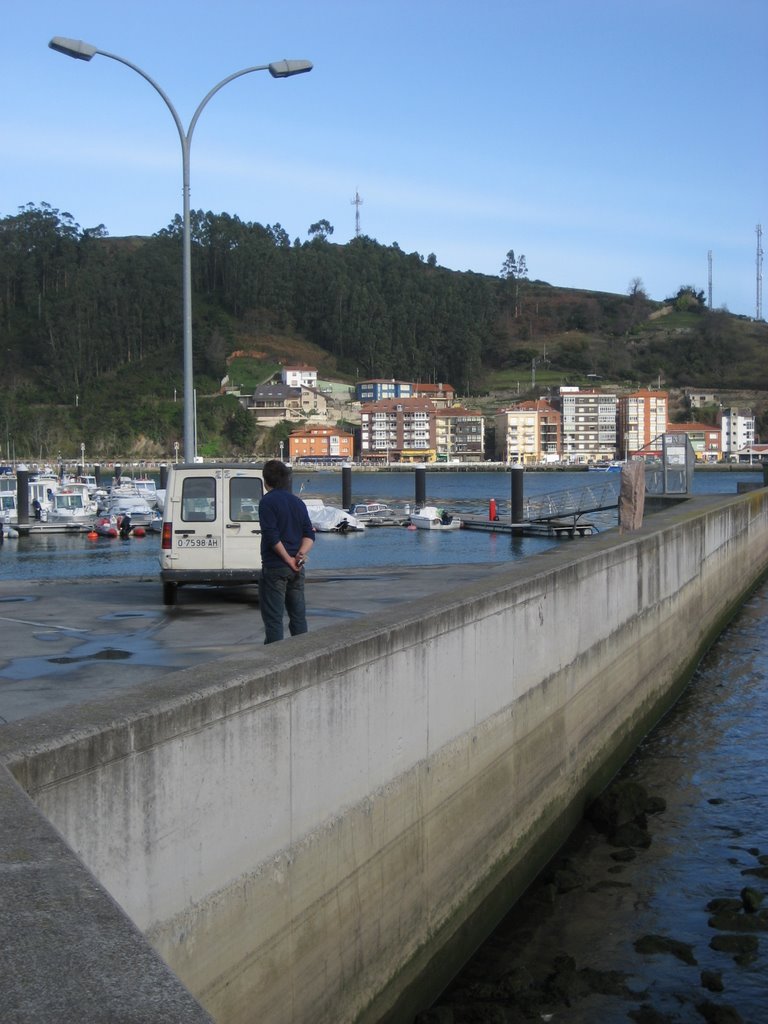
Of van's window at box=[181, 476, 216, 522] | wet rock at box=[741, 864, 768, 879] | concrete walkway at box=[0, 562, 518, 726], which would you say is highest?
van's window at box=[181, 476, 216, 522]

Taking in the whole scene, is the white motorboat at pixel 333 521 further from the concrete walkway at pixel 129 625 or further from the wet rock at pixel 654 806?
the wet rock at pixel 654 806

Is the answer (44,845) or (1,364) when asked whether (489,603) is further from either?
(1,364)

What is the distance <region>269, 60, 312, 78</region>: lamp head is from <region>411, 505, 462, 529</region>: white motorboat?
50.1 m

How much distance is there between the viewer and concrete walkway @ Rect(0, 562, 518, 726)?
9.56 meters

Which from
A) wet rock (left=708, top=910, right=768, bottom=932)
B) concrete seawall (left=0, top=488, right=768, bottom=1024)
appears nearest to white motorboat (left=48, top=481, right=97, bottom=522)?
concrete seawall (left=0, top=488, right=768, bottom=1024)

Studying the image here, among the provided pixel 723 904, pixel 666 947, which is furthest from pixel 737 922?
pixel 666 947

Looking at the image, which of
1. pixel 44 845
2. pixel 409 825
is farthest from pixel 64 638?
pixel 44 845

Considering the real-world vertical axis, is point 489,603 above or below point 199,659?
above

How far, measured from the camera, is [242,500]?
16219mm

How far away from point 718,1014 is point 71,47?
51.4 feet

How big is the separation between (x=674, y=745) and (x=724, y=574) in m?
11.1

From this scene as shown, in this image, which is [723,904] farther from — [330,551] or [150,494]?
[150,494]

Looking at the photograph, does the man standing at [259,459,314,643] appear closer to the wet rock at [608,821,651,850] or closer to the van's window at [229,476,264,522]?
the wet rock at [608,821,651,850]

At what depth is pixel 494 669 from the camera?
9.59 m
